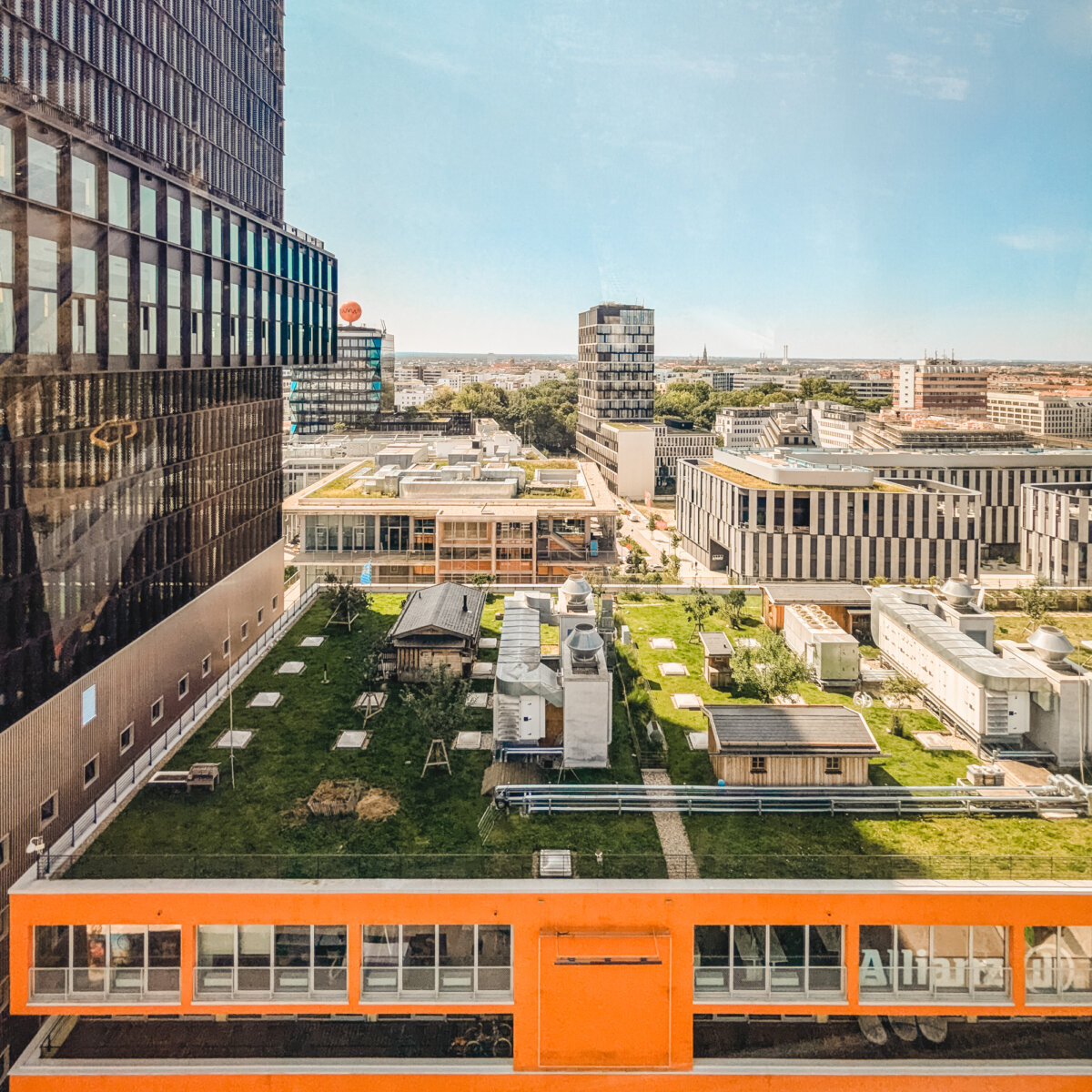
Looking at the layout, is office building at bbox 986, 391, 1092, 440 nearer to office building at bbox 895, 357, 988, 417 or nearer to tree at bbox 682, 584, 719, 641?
office building at bbox 895, 357, 988, 417

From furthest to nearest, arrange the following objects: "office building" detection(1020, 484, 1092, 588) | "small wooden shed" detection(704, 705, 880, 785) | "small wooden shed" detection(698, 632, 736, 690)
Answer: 1. "office building" detection(1020, 484, 1092, 588)
2. "small wooden shed" detection(698, 632, 736, 690)
3. "small wooden shed" detection(704, 705, 880, 785)

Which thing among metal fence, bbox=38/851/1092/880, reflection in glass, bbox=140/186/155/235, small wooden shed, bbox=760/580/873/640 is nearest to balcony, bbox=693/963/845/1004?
metal fence, bbox=38/851/1092/880

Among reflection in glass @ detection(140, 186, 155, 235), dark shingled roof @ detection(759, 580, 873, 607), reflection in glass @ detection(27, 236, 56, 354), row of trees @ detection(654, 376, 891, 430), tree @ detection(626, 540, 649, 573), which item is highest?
row of trees @ detection(654, 376, 891, 430)

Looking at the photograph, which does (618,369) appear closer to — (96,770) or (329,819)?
(96,770)

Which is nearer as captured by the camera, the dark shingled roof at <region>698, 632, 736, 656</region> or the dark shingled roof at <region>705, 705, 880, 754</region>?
the dark shingled roof at <region>705, 705, 880, 754</region>

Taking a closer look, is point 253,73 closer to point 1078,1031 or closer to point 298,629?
point 298,629

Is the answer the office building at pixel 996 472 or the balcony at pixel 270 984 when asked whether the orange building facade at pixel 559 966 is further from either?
the office building at pixel 996 472
